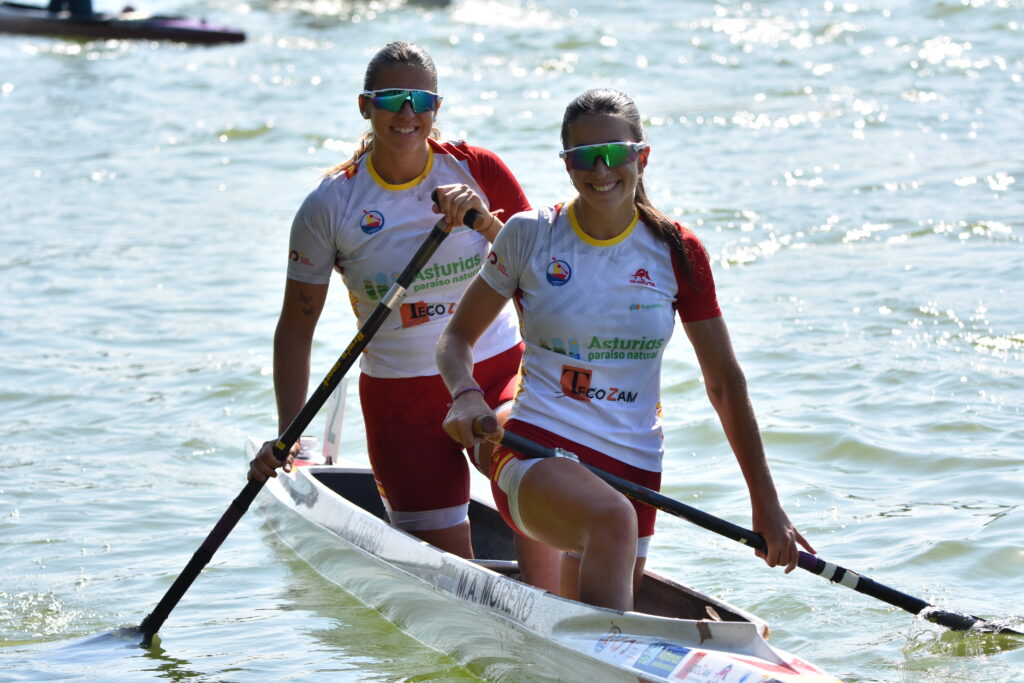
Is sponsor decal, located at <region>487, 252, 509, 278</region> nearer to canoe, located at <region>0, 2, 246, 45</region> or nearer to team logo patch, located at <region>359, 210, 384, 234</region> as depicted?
team logo patch, located at <region>359, 210, 384, 234</region>

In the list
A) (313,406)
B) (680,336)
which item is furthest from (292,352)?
(680,336)

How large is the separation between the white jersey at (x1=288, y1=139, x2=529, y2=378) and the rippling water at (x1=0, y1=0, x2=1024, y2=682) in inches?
46.1

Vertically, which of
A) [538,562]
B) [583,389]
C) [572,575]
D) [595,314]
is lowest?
[538,562]

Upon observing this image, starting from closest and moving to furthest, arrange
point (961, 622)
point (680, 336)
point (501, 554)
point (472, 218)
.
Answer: point (472, 218), point (961, 622), point (501, 554), point (680, 336)

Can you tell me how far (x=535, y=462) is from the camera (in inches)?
151

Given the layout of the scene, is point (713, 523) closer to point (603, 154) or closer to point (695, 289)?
point (695, 289)

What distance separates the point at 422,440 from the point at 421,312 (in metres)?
0.44

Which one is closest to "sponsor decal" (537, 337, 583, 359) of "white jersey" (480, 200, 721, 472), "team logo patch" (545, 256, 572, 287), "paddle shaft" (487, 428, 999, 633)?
"white jersey" (480, 200, 721, 472)

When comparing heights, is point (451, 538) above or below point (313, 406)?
below

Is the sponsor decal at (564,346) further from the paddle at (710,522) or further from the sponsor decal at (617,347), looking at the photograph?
the paddle at (710,522)

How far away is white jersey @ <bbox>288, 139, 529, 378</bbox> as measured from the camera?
182 inches

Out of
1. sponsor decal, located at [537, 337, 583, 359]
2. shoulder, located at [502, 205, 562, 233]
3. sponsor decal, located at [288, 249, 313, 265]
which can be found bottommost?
sponsor decal, located at [537, 337, 583, 359]

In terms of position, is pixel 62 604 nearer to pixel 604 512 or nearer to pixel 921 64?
pixel 604 512

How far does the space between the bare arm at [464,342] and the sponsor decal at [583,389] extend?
24cm
